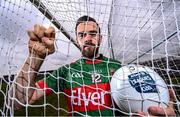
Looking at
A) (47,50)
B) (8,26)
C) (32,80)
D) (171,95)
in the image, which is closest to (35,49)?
(47,50)

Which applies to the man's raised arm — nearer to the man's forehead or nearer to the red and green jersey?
the red and green jersey

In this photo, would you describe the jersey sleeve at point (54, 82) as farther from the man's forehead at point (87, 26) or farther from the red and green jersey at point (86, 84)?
the man's forehead at point (87, 26)

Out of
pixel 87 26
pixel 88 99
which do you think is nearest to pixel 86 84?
pixel 88 99

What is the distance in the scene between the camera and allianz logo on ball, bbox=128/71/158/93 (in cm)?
172

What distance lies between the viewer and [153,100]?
5.51 feet

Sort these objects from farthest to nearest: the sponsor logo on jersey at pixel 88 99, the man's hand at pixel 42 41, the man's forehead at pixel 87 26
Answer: the man's forehead at pixel 87 26 → the sponsor logo on jersey at pixel 88 99 → the man's hand at pixel 42 41

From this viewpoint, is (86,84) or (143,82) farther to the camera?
(86,84)

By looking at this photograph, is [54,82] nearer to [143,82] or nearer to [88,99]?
[88,99]

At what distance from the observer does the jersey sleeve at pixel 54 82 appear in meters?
Result: 2.10

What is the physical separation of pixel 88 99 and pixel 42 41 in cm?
51

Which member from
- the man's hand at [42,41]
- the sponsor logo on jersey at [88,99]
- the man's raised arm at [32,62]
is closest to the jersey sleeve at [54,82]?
the sponsor logo on jersey at [88,99]

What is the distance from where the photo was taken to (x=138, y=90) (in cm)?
173

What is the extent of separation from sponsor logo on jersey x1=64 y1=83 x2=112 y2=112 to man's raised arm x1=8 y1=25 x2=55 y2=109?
31 centimetres

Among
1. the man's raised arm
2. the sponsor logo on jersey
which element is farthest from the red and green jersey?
the man's raised arm
